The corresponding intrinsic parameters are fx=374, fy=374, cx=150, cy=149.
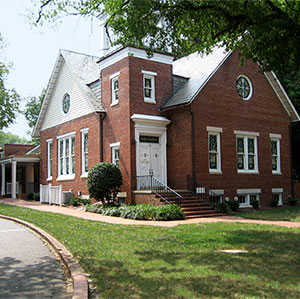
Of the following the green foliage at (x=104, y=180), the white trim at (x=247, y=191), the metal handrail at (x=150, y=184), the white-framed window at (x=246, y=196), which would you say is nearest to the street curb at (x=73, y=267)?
the green foliage at (x=104, y=180)

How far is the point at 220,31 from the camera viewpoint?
1213 centimetres

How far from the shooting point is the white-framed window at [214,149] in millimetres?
18938

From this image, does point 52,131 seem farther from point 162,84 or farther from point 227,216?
point 227,216

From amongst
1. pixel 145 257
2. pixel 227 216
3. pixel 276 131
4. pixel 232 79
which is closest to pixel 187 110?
pixel 232 79

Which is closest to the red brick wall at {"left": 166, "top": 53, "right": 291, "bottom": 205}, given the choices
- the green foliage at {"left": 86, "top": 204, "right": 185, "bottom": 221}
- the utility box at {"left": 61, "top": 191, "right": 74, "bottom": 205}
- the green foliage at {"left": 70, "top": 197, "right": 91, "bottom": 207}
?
the green foliage at {"left": 86, "top": 204, "right": 185, "bottom": 221}

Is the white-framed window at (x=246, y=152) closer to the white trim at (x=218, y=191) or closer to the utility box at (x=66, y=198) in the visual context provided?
the white trim at (x=218, y=191)

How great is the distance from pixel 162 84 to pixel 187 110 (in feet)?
7.45

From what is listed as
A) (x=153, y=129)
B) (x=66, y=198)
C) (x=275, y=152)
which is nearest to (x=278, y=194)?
(x=275, y=152)

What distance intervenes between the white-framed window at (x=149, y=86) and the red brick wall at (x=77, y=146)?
125 inches

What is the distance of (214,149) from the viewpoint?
63.3 ft

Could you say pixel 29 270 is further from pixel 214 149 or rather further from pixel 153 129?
pixel 214 149

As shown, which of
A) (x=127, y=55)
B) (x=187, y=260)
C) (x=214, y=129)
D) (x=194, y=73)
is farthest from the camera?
(x=194, y=73)

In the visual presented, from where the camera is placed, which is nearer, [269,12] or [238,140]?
[269,12]

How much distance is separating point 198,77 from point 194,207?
7312mm
